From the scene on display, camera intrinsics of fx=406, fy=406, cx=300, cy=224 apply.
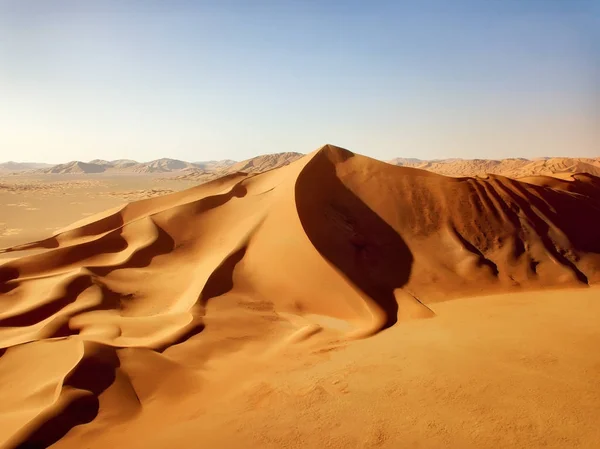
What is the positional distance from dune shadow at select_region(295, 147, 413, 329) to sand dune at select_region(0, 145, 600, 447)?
0.16 feet

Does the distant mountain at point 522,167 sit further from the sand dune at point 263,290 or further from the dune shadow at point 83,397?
the dune shadow at point 83,397

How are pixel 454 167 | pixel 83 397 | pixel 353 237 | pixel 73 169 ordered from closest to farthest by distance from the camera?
pixel 83 397 → pixel 353 237 → pixel 454 167 → pixel 73 169

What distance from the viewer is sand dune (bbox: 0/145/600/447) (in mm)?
4812

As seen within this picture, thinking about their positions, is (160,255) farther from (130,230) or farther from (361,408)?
(361,408)

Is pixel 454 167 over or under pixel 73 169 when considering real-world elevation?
under

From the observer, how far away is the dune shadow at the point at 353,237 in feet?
30.3

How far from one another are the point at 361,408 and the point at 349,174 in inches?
348

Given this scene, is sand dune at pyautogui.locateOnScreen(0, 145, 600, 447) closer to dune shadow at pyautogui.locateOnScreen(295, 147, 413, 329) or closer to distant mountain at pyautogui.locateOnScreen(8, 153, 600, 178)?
dune shadow at pyautogui.locateOnScreen(295, 147, 413, 329)

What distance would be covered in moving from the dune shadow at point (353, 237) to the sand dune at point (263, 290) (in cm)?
5

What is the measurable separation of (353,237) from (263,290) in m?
3.00

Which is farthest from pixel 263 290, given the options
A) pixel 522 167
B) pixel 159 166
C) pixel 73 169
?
pixel 159 166

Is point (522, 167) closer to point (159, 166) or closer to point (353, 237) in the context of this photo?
point (353, 237)

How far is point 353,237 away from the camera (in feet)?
34.4

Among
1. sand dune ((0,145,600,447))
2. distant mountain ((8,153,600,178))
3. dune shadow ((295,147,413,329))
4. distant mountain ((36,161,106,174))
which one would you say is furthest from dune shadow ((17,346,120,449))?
distant mountain ((36,161,106,174))
